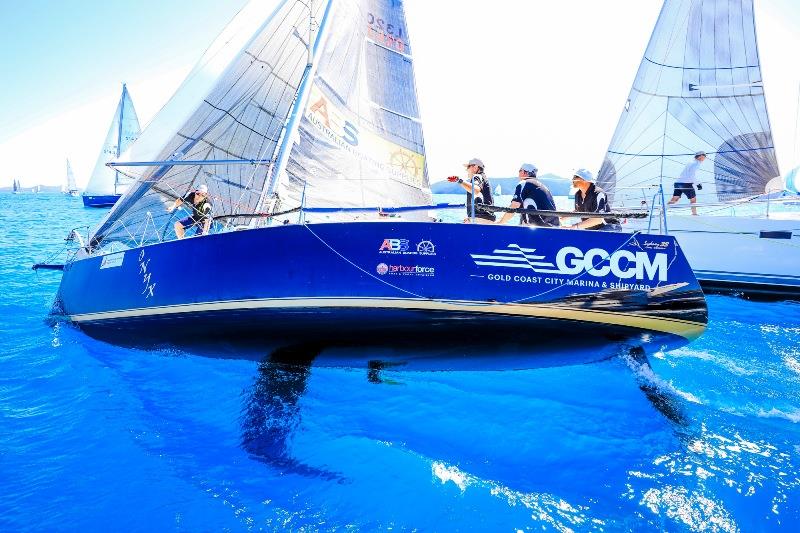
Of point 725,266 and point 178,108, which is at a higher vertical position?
point 178,108

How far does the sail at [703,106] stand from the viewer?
12.0m

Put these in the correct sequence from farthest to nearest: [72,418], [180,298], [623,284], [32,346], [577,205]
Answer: [32,346], [577,205], [180,298], [72,418], [623,284]

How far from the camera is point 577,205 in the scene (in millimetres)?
5875

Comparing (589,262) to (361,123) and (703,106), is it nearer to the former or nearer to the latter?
(361,123)

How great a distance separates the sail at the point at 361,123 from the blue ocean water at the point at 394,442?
2.75m

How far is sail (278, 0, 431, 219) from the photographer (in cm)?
667

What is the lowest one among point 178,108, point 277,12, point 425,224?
point 425,224

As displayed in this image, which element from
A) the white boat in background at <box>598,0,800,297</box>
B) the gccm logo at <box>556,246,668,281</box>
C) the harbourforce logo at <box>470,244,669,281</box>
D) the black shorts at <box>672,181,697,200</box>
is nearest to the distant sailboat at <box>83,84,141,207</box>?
the white boat in background at <box>598,0,800,297</box>

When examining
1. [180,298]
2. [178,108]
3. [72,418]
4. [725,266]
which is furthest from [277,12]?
[725,266]

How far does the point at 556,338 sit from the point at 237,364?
153 inches

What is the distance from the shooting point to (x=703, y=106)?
1230 cm

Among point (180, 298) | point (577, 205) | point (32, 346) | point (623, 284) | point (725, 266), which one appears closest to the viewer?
point (623, 284)

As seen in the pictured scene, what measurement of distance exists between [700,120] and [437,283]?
1179cm

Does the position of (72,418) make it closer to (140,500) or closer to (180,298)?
(180,298)
